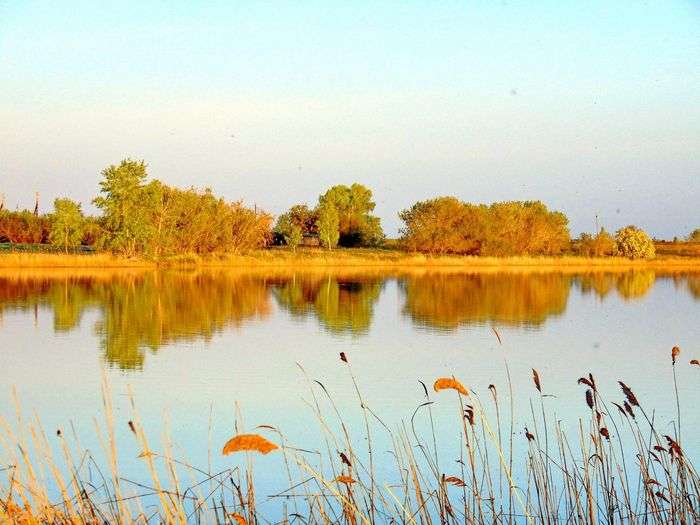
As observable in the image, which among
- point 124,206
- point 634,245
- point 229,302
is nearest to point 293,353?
point 229,302

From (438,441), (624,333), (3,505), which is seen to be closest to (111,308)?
(624,333)

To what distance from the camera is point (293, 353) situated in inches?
509

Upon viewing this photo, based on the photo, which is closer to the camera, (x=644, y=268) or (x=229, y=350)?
(x=229, y=350)

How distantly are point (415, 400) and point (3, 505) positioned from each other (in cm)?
619

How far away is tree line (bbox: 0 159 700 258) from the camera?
38625mm

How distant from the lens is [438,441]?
7277 millimetres

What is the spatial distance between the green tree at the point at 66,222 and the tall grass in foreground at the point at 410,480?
3599cm

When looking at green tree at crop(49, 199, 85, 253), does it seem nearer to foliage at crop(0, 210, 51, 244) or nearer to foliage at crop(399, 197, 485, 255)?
foliage at crop(0, 210, 51, 244)

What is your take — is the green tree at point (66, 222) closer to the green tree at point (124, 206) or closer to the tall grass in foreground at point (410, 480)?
the green tree at point (124, 206)

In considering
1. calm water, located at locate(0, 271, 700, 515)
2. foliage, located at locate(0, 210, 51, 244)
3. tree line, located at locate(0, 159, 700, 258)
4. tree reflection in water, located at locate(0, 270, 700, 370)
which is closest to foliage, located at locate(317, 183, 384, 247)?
tree line, located at locate(0, 159, 700, 258)

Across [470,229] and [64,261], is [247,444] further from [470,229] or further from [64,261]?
[470,229]

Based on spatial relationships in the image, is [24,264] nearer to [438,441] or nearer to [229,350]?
[229,350]

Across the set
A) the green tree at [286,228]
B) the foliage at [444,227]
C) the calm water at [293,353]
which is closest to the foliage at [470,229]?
the foliage at [444,227]

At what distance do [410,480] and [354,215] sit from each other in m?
64.7
